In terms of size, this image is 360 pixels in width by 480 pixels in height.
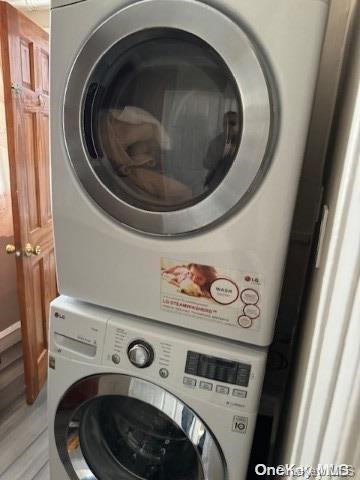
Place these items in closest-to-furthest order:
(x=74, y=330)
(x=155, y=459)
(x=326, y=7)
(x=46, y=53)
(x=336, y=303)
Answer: (x=336, y=303)
(x=326, y=7)
(x=74, y=330)
(x=155, y=459)
(x=46, y=53)

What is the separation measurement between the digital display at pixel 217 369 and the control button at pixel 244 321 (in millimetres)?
96

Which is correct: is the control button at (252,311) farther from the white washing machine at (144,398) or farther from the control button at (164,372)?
the control button at (164,372)

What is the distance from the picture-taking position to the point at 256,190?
2.46 ft

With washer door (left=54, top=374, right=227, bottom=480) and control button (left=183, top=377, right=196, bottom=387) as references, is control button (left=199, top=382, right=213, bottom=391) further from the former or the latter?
washer door (left=54, top=374, right=227, bottom=480)

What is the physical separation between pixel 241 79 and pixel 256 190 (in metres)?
0.23

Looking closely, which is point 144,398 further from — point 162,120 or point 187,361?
point 162,120

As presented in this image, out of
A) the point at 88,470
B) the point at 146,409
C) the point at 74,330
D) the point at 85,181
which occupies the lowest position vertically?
the point at 88,470

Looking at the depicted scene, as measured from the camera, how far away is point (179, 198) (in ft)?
2.81

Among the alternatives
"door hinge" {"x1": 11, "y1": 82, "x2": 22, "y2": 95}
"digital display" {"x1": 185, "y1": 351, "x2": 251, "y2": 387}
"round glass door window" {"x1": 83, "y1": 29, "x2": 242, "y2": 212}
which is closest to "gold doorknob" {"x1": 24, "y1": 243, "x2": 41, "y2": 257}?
"door hinge" {"x1": 11, "y1": 82, "x2": 22, "y2": 95}

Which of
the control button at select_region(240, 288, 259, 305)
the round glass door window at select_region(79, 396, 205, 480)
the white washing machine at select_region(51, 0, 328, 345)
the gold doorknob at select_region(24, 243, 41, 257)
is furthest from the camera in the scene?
the gold doorknob at select_region(24, 243, 41, 257)

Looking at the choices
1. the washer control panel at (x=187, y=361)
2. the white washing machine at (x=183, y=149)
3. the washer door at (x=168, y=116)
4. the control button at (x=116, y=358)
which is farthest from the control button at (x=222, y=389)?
the washer door at (x=168, y=116)

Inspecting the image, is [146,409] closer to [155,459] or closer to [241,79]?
[155,459]

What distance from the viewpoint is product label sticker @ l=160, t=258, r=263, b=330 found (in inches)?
32.2

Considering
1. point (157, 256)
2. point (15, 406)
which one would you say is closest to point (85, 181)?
point (157, 256)
